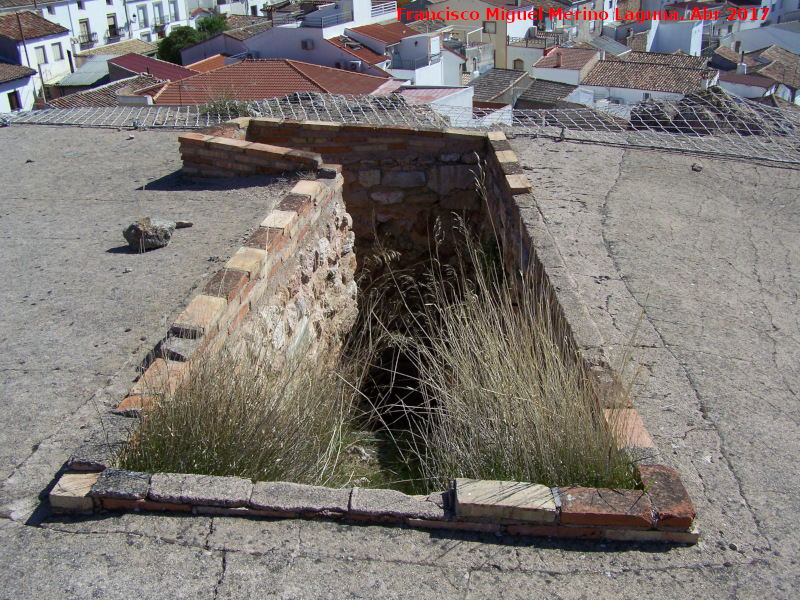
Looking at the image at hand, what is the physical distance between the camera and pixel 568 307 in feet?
13.0

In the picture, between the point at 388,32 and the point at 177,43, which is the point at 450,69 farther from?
the point at 177,43

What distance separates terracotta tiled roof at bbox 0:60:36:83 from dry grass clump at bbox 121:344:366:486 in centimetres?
3401

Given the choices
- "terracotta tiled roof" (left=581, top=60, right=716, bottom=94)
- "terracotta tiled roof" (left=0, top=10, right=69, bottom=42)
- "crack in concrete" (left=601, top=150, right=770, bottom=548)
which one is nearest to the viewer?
"crack in concrete" (left=601, top=150, right=770, bottom=548)

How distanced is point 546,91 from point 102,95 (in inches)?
617

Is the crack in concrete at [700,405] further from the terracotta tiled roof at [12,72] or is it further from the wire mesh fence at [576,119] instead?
the terracotta tiled roof at [12,72]

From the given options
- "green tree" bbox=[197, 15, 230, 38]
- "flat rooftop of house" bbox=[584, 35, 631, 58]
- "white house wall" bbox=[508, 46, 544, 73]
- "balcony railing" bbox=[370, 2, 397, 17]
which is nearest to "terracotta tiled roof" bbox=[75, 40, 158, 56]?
"green tree" bbox=[197, 15, 230, 38]

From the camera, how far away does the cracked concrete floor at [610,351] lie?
93.9 inches

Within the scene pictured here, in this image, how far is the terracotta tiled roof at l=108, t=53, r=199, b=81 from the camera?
1135 inches

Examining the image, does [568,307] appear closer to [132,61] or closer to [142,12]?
[132,61]

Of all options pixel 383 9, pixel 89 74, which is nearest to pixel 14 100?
pixel 89 74

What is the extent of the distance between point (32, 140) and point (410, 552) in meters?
7.14

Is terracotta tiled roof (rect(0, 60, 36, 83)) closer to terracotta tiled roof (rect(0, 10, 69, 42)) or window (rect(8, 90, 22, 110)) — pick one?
window (rect(8, 90, 22, 110))

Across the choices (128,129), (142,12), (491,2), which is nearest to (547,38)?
(491,2)

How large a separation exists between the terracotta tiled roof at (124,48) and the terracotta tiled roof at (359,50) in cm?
1635
